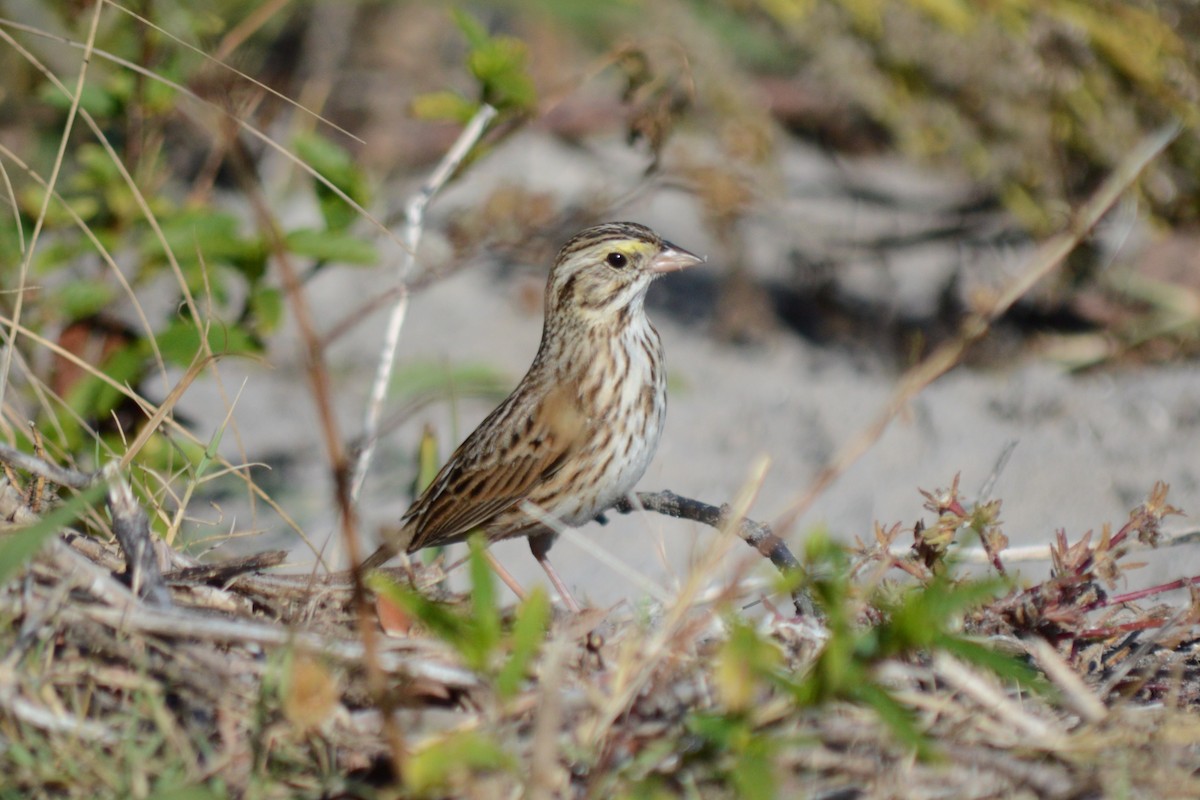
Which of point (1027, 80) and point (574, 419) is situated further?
point (1027, 80)

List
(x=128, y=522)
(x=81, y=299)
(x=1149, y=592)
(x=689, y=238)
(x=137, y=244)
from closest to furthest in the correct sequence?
(x=128, y=522), (x=1149, y=592), (x=81, y=299), (x=137, y=244), (x=689, y=238)

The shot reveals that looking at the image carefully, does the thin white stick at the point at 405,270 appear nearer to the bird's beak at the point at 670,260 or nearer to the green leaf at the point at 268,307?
the green leaf at the point at 268,307

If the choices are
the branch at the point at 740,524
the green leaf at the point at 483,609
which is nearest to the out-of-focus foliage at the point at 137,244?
the branch at the point at 740,524

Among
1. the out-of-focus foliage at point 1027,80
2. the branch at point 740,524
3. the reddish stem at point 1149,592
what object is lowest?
the branch at point 740,524

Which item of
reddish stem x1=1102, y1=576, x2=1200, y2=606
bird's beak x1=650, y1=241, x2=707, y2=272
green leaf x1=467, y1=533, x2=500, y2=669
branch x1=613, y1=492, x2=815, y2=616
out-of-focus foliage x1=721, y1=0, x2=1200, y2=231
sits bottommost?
green leaf x1=467, y1=533, x2=500, y2=669

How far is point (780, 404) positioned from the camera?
5.72m

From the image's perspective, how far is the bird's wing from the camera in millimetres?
3652

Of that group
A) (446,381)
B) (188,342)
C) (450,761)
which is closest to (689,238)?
(446,381)

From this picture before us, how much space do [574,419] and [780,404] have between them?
2.42 meters

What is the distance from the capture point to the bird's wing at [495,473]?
144 inches

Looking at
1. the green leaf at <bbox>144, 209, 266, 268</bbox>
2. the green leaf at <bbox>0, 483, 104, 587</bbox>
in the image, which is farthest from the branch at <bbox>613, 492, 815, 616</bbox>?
the green leaf at <bbox>144, 209, 266, 268</bbox>

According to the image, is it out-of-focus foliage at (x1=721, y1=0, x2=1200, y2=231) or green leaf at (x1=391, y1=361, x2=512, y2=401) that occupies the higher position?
out-of-focus foliage at (x1=721, y1=0, x2=1200, y2=231)

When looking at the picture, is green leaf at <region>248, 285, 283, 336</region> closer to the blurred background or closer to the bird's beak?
the blurred background

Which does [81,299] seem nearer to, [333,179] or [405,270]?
[333,179]
